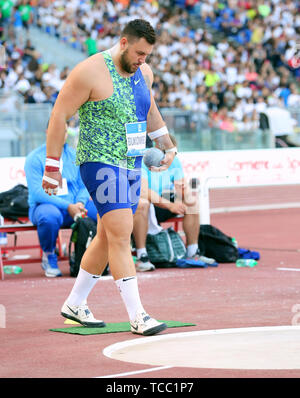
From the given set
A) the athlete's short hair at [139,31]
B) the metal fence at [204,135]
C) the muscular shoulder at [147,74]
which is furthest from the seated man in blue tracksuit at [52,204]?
the metal fence at [204,135]

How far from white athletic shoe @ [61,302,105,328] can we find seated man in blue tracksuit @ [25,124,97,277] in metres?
3.13

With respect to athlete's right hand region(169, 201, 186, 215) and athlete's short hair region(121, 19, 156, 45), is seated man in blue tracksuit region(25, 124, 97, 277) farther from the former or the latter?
athlete's short hair region(121, 19, 156, 45)

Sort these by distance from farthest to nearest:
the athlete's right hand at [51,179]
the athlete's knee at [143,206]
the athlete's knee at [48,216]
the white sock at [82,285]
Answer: the athlete's knee at [143,206], the athlete's knee at [48,216], the white sock at [82,285], the athlete's right hand at [51,179]

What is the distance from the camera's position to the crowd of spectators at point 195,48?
20812 mm

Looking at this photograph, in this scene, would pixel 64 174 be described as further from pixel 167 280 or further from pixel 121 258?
pixel 121 258

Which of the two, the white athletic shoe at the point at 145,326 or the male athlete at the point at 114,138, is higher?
the male athlete at the point at 114,138

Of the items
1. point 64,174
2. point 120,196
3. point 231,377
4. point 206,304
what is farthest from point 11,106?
point 231,377

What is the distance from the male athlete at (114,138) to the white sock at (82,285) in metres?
0.31

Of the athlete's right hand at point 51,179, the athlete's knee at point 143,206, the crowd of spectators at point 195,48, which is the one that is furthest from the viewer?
the crowd of spectators at point 195,48

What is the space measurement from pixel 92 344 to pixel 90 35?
62.5 feet

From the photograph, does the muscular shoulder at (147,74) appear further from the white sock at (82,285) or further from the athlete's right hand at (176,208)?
the athlete's right hand at (176,208)

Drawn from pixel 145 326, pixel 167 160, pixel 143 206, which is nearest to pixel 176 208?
pixel 143 206

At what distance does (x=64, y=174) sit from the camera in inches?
387

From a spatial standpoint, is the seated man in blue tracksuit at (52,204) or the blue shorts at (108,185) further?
the seated man in blue tracksuit at (52,204)
